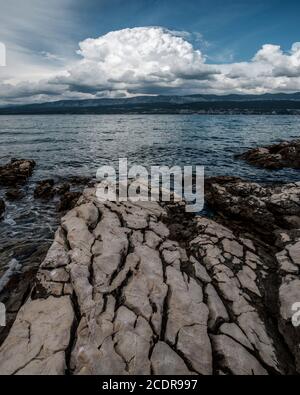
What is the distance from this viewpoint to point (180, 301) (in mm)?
6086

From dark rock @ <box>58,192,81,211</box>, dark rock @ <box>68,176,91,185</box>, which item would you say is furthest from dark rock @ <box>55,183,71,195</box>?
dark rock @ <box>58,192,81,211</box>

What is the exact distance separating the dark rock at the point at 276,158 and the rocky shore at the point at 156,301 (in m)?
14.7

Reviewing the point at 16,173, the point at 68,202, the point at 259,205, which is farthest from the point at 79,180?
the point at 259,205

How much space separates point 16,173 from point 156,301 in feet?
54.4

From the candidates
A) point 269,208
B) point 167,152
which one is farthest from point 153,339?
point 167,152

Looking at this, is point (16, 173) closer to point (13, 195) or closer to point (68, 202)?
point (13, 195)

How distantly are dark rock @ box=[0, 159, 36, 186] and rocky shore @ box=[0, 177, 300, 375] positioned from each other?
11132 mm

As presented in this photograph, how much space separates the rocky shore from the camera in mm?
4910

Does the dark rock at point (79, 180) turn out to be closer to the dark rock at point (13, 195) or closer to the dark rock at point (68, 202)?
the dark rock at point (13, 195)

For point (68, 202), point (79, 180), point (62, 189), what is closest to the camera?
point (68, 202)

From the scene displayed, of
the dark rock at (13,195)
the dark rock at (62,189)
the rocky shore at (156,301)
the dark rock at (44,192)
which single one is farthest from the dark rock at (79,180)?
the rocky shore at (156,301)

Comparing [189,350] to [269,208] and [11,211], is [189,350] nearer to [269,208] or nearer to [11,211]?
[269,208]

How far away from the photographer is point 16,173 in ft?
61.8
